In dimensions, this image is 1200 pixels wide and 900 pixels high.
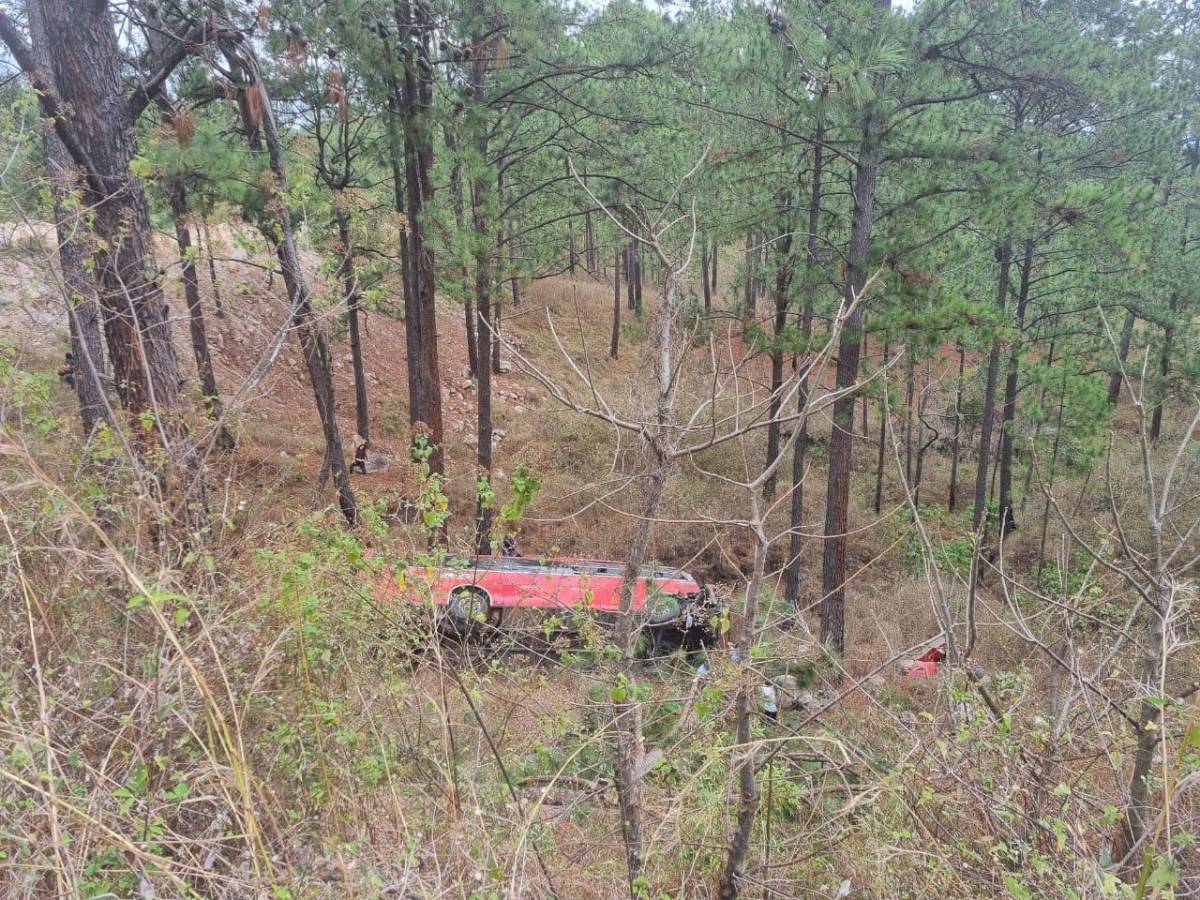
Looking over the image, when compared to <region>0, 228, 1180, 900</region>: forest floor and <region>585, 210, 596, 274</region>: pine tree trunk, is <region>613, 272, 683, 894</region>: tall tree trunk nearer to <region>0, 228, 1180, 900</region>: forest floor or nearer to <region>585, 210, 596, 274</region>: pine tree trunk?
<region>0, 228, 1180, 900</region>: forest floor

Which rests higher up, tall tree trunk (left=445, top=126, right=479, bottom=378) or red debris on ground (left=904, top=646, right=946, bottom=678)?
tall tree trunk (left=445, top=126, right=479, bottom=378)

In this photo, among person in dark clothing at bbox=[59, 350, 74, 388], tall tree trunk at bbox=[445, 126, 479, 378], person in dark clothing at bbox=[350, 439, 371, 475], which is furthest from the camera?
person in dark clothing at bbox=[350, 439, 371, 475]

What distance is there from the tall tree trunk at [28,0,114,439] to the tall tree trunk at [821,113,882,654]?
6188mm

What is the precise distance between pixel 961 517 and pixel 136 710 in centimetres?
1644

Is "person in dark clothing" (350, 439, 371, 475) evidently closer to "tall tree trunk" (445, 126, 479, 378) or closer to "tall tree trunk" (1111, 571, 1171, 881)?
"tall tree trunk" (445, 126, 479, 378)

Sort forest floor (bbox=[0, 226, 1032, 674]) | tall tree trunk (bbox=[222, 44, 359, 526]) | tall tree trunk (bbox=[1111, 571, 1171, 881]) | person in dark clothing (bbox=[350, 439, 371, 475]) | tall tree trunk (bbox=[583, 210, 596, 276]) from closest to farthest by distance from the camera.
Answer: tall tree trunk (bbox=[1111, 571, 1171, 881])
tall tree trunk (bbox=[222, 44, 359, 526])
forest floor (bbox=[0, 226, 1032, 674])
tall tree trunk (bbox=[583, 210, 596, 276])
person in dark clothing (bbox=[350, 439, 371, 475])

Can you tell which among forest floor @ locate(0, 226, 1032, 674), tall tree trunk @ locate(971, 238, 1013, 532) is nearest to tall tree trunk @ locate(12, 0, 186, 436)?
forest floor @ locate(0, 226, 1032, 674)

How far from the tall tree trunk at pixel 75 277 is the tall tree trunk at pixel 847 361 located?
6188 mm

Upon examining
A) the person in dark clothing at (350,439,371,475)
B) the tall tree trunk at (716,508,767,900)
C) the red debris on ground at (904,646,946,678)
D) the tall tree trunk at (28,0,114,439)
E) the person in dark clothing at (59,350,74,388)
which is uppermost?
the tall tree trunk at (28,0,114,439)

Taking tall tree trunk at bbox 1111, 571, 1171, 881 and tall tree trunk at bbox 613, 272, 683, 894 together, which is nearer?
tall tree trunk at bbox 1111, 571, 1171, 881

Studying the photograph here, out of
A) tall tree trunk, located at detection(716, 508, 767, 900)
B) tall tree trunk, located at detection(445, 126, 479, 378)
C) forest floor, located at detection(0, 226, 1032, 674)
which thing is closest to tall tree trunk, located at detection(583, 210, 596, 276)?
forest floor, located at detection(0, 226, 1032, 674)

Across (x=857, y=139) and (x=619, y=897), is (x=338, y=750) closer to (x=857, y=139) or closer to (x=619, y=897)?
(x=619, y=897)

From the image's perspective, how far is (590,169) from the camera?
938 cm

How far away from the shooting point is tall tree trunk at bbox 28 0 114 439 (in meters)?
3.58
